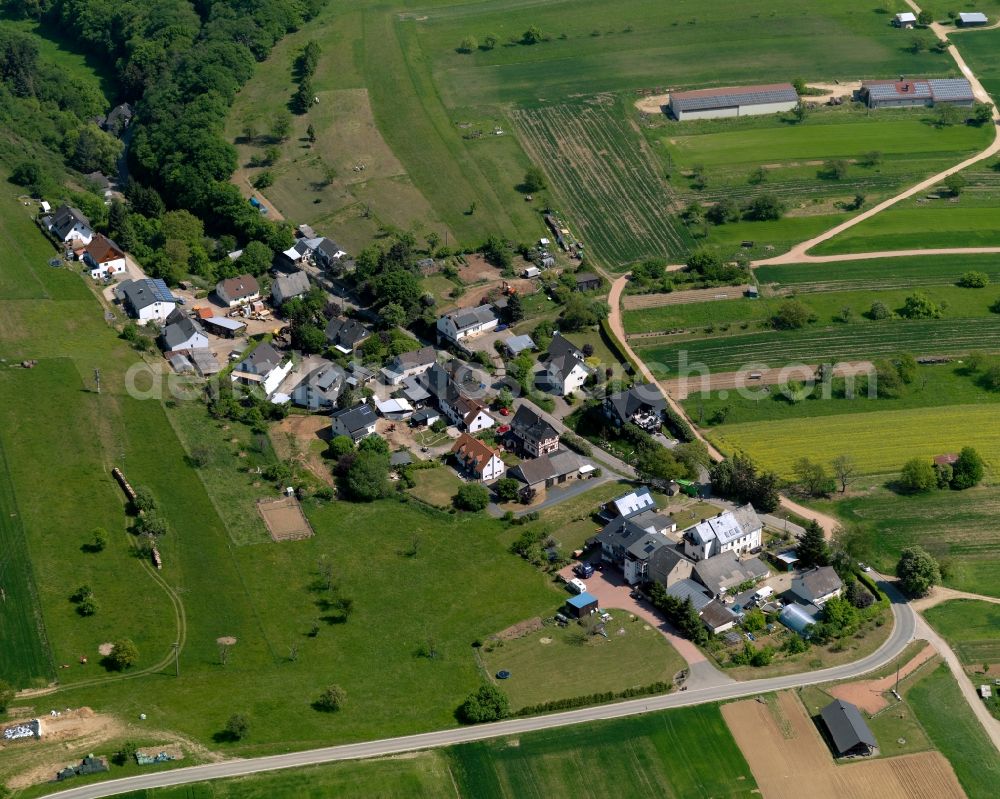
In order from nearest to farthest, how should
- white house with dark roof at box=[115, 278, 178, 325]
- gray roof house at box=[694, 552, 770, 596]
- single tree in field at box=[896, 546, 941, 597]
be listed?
single tree in field at box=[896, 546, 941, 597] → gray roof house at box=[694, 552, 770, 596] → white house with dark roof at box=[115, 278, 178, 325]

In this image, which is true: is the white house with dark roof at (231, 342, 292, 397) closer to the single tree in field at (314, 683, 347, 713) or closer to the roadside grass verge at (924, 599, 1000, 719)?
the single tree in field at (314, 683, 347, 713)

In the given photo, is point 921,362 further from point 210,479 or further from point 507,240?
point 210,479

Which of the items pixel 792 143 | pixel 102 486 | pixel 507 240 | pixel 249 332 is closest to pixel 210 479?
pixel 102 486

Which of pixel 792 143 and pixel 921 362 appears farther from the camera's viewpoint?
pixel 792 143

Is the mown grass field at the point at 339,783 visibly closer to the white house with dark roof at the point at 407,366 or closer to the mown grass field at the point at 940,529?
the mown grass field at the point at 940,529

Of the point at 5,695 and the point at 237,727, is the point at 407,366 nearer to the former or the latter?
the point at 237,727

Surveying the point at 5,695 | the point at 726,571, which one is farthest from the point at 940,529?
the point at 5,695

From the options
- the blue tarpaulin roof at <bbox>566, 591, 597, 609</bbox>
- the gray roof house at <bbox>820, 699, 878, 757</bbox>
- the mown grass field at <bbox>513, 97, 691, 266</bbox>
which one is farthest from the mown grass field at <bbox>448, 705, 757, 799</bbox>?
the mown grass field at <bbox>513, 97, 691, 266</bbox>
